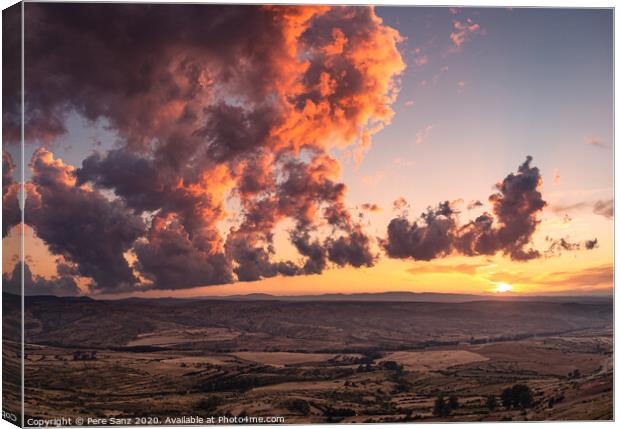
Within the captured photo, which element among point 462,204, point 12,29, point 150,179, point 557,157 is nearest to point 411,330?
point 462,204

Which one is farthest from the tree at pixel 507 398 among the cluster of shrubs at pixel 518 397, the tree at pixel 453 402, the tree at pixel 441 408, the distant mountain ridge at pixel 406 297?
the distant mountain ridge at pixel 406 297

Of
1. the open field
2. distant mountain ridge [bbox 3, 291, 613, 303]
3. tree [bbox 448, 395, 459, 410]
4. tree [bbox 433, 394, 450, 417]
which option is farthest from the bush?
tree [bbox 448, 395, 459, 410]

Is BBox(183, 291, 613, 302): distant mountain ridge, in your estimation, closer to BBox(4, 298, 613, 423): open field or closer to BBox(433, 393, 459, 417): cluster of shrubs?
BBox(4, 298, 613, 423): open field

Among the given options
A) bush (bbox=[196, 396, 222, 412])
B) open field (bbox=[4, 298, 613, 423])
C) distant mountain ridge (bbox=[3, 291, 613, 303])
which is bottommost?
bush (bbox=[196, 396, 222, 412])

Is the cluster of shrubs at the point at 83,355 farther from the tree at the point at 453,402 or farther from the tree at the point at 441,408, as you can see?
the tree at the point at 453,402

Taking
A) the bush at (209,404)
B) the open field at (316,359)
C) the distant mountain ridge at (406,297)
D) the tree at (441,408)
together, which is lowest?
the tree at (441,408)

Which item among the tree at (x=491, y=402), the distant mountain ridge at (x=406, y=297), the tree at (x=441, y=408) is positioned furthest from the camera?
the distant mountain ridge at (x=406, y=297)

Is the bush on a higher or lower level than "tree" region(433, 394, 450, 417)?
higher
